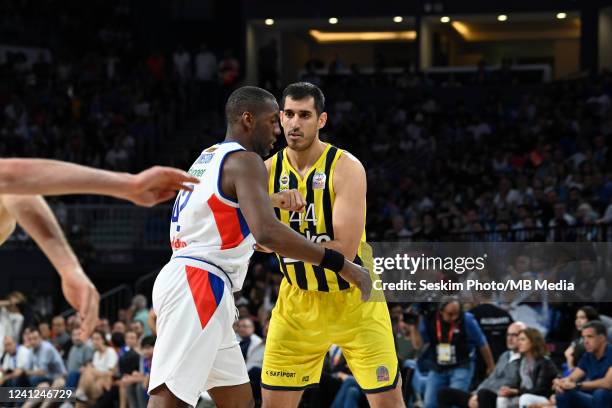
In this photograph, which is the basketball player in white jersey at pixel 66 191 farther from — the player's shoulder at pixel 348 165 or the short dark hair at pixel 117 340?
the short dark hair at pixel 117 340

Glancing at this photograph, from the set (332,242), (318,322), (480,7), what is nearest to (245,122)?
(332,242)

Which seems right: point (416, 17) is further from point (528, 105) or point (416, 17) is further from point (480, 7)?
point (528, 105)

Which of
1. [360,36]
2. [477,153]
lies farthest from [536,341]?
[360,36]

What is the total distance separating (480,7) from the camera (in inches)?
1012

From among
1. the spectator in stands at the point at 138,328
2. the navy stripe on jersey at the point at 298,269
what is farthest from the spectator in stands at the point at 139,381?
the navy stripe on jersey at the point at 298,269

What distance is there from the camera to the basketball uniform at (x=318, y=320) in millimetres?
5965

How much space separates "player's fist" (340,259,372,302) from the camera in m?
5.03

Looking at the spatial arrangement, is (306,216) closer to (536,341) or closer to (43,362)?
(536,341)

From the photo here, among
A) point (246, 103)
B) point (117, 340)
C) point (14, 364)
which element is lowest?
point (14, 364)

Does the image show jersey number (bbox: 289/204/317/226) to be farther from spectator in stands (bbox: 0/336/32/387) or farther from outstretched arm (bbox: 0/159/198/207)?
spectator in stands (bbox: 0/336/32/387)

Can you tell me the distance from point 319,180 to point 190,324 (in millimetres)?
1409

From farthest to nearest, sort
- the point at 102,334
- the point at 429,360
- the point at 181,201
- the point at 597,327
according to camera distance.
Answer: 1. the point at 102,334
2. the point at 429,360
3. the point at 597,327
4. the point at 181,201

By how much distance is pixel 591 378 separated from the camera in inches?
349

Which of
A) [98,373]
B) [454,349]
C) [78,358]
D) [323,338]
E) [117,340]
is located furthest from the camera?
[117,340]
